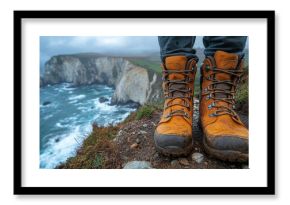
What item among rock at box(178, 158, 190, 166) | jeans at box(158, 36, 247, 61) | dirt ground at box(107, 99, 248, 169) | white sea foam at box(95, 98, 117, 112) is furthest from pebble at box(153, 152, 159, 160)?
jeans at box(158, 36, 247, 61)

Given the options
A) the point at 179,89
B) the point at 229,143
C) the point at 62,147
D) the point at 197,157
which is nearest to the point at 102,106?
the point at 62,147

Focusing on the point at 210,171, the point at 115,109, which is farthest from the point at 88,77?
the point at 210,171

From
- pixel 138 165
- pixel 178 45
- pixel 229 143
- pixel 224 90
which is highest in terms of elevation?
pixel 178 45

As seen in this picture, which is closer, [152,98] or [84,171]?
[84,171]

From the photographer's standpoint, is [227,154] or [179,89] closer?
[227,154]

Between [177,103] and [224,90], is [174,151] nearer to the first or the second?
[177,103]

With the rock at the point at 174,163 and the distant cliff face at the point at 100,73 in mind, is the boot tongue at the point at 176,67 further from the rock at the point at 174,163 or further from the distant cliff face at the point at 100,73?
the rock at the point at 174,163

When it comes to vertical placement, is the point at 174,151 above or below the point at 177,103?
below
